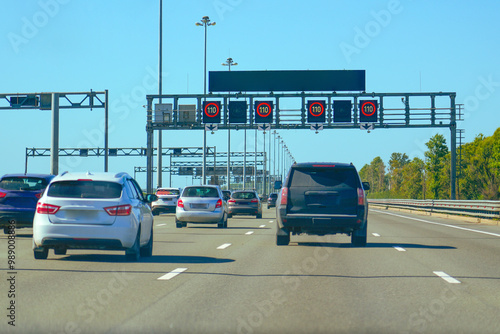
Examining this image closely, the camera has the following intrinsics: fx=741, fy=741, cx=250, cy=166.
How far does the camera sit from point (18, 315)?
772cm

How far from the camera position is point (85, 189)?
1374 centimetres

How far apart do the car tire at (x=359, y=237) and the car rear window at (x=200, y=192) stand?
999 cm

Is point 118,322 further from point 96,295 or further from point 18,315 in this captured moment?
point 96,295

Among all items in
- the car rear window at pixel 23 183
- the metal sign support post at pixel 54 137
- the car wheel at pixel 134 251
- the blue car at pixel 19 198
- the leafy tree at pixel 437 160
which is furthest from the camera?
the leafy tree at pixel 437 160

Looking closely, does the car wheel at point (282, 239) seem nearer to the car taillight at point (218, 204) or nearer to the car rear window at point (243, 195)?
the car taillight at point (218, 204)

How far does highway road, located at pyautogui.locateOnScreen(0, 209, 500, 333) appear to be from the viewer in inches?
289

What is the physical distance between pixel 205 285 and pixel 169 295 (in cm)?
109

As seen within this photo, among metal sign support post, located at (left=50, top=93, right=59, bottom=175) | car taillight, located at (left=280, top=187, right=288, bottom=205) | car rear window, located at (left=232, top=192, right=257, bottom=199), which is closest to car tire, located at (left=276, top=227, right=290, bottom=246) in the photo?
car taillight, located at (left=280, top=187, right=288, bottom=205)

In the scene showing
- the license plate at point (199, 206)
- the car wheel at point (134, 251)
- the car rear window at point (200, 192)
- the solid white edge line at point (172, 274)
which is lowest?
the solid white edge line at point (172, 274)

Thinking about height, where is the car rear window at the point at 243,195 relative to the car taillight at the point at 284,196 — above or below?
below

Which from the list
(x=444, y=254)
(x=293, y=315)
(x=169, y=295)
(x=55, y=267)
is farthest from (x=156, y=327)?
(x=444, y=254)

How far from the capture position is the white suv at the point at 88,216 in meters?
13.2

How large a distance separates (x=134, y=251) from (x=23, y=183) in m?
8.11

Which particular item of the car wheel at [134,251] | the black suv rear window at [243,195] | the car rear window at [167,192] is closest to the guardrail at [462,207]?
the black suv rear window at [243,195]
